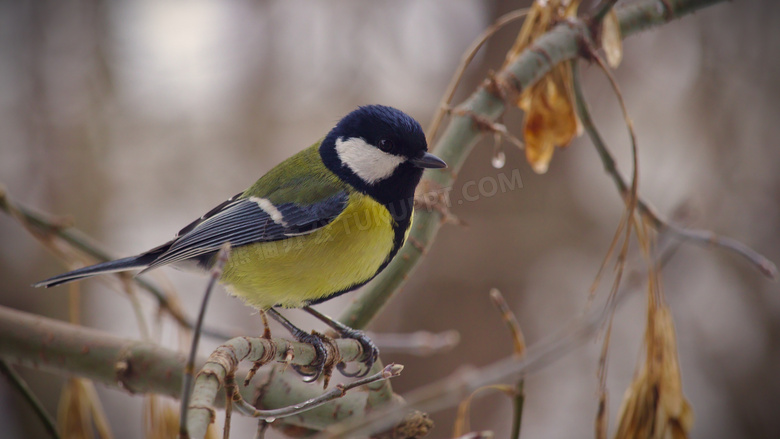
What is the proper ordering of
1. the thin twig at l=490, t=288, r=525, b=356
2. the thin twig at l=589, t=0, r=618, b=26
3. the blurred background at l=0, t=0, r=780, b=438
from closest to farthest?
the thin twig at l=490, t=288, r=525, b=356 → the thin twig at l=589, t=0, r=618, b=26 → the blurred background at l=0, t=0, r=780, b=438

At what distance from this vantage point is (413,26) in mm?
3484

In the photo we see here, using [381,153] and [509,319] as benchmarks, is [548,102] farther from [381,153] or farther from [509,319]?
[509,319]

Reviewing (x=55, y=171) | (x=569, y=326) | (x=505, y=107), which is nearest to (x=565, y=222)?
(x=505, y=107)

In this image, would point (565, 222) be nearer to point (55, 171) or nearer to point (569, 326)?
point (569, 326)

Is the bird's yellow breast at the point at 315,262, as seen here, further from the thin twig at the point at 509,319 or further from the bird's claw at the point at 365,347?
the thin twig at the point at 509,319

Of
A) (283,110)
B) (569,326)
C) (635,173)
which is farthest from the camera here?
(283,110)

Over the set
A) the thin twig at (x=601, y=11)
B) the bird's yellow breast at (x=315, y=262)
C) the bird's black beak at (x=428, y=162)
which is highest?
the thin twig at (x=601, y=11)

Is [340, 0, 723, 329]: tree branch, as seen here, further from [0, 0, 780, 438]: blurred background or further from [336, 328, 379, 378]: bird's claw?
[0, 0, 780, 438]: blurred background

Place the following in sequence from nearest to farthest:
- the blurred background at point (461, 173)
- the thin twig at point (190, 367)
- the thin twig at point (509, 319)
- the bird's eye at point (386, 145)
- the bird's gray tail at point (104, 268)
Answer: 1. the thin twig at point (190, 367)
2. the thin twig at point (509, 319)
3. the bird's gray tail at point (104, 268)
4. the bird's eye at point (386, 145)
5. the blurred background at point (461, 173)

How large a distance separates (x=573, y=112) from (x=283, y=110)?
7.97ft

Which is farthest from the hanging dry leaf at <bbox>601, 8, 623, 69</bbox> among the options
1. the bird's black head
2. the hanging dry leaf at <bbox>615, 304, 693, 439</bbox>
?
the hanging dry leaf at <bbox>615, 304, 693, 439</bbox>

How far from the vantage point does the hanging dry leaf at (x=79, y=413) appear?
121 centimetres

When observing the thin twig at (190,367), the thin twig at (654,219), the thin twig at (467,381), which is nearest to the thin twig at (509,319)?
the thin twig at (467,381)

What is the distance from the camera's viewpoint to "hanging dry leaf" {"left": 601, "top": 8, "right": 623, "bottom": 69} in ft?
4.64
